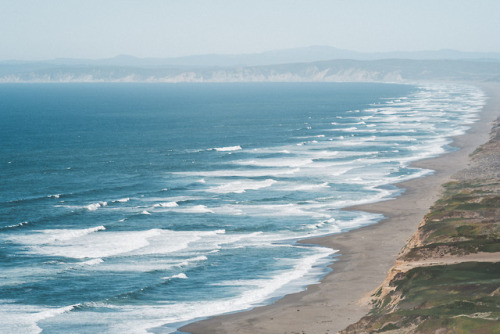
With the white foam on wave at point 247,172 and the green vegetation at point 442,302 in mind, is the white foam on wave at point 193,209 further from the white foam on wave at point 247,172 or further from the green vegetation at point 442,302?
the green vegetation at point 442,302

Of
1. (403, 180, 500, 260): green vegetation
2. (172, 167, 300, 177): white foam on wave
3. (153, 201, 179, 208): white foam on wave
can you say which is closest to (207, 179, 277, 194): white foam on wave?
(172, 167, 300, 177): white foam on wave

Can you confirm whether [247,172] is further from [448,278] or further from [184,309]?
[448,278]

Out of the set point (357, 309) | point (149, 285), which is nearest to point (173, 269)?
point (149, 285)

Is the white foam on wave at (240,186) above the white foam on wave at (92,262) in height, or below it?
below

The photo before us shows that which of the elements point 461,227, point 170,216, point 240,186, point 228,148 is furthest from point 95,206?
point 228,148

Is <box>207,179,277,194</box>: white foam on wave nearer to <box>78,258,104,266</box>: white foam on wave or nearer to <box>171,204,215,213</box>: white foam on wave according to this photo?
<box>171,204,215,213</box>: white foam on wave

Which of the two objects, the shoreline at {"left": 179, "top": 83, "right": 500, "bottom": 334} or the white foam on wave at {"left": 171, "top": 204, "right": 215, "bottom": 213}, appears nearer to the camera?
the shoreline at {"left": 179, "top": 83, "right": 500, "bottom": 334}

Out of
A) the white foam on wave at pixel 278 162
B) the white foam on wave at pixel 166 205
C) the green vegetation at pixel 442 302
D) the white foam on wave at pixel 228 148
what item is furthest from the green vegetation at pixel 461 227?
the white foam on wave at pixel 228 148
